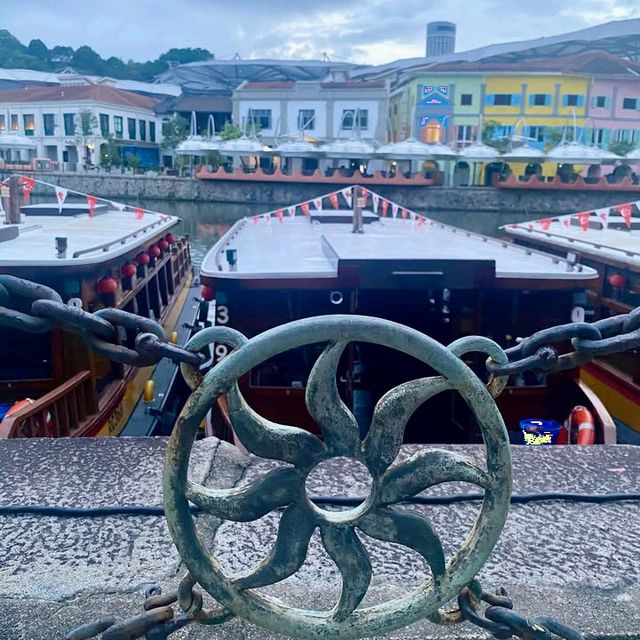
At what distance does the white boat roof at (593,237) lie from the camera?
8344 mm

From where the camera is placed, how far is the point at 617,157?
31.8 meters

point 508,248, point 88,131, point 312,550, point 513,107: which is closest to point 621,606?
point 312,550

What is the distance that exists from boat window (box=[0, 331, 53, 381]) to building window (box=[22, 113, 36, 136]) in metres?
45.6

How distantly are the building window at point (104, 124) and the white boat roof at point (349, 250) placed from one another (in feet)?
123

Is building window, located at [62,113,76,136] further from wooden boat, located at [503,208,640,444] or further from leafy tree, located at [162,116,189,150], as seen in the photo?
wooden boat, located at [503,208,640,444]

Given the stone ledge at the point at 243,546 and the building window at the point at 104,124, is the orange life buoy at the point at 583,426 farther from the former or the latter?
the building window at the point at 104,124

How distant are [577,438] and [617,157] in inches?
1208

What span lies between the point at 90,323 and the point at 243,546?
2.56ft

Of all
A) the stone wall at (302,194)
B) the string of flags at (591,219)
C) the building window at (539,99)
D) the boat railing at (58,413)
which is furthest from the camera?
the building window at (539,99)

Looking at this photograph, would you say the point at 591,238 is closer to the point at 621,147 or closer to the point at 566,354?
the point at 566,354

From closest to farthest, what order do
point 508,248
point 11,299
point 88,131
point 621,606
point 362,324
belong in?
point 362,324, point 11,299, point 621,606, point 508,248, point 88,131

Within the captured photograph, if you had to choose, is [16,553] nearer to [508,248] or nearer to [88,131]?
[508,248]

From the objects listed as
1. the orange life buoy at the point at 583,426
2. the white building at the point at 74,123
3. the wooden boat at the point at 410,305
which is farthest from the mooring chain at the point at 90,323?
the white building at the point at 74,123

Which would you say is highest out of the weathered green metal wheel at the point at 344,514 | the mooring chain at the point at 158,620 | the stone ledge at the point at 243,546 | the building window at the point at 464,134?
the building window at the point at 464,134
